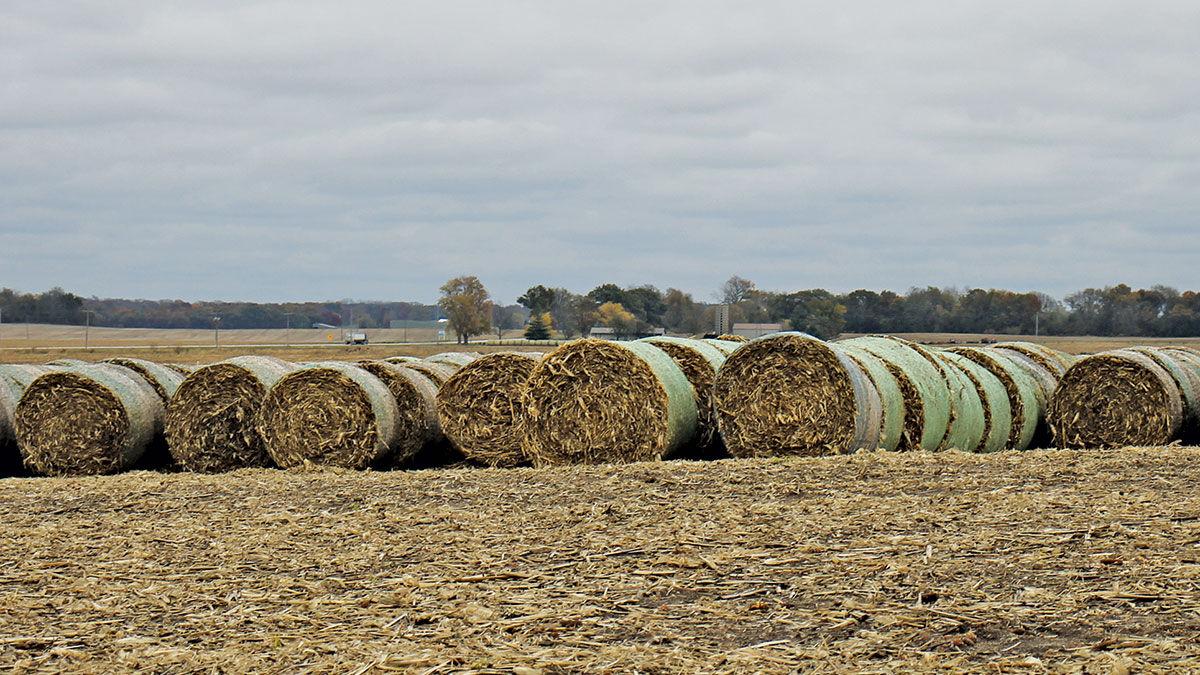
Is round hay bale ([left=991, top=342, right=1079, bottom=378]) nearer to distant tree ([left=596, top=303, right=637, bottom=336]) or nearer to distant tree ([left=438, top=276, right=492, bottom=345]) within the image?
distant tree ([left=596, top=303, right=637, bottom=336])

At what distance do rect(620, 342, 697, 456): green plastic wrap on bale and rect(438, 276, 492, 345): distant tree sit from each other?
7988cm

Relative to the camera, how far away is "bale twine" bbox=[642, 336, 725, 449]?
13.4 m

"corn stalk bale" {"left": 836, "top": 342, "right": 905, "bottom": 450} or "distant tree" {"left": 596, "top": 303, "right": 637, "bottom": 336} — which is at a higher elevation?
"distant tree" {"left": 596, "top": 303, "right": 637, "bottom": 336}

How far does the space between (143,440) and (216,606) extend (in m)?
8.35

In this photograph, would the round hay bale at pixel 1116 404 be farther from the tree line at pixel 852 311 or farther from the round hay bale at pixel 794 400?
the tree line at pixel 852 311

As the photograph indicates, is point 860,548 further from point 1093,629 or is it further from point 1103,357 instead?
point 1103,357

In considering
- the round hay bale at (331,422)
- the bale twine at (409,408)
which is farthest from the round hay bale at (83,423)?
the bale twine at (409,408)

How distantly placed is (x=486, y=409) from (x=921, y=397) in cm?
426

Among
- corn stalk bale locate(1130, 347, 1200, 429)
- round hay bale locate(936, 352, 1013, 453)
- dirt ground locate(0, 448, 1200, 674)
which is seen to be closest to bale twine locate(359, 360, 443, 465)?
dirt ground locate(0, 448, 1200, 674)

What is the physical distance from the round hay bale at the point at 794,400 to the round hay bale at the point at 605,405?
0.52 meters

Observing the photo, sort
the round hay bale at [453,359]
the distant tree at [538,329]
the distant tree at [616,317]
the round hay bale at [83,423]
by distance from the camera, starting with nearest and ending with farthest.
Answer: the round hay bale at [83,423] < the round hay bale at [453,359] < the distant tree at [616,317] < the distant tree at [538,329]

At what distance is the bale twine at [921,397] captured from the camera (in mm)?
12898

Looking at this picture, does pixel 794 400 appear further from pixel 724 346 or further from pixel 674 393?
pixel 724 346

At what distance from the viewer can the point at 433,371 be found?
49.4 feet
